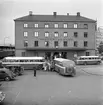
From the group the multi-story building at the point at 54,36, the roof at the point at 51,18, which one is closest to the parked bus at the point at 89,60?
the multi-story building at the point at 54,36

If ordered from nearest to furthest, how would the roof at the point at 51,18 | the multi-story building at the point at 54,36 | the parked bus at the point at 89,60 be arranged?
the parked bus at the point at 89,60, the multi-story building at the point at 54,36, the roof at the point at 51,18

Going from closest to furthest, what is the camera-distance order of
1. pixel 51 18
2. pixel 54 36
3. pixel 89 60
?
pixel 89 60, pixel 54 36, pixel 51 18

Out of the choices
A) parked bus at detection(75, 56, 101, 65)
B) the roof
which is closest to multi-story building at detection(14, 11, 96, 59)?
the roof

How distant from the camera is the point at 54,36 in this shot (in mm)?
40062

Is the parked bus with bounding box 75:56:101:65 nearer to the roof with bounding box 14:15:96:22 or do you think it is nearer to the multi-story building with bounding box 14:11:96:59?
the multi-story building with bounding box 14:11:96:59

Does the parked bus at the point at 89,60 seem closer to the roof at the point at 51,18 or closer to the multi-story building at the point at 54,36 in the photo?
the multi-story building at the point at 54,36

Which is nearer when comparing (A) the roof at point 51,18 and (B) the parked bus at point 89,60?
(B) the parked bus at point 89,60

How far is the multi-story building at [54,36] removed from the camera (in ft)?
129

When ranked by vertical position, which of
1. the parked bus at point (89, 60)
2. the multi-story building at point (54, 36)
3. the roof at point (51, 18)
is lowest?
the parked bus at point (89, 60)

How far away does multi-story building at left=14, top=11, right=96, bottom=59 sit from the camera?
39.2m

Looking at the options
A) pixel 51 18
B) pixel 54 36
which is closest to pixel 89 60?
pixel 54 36

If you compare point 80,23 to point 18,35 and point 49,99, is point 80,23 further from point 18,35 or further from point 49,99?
point 49,99

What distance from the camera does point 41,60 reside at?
1030 inches

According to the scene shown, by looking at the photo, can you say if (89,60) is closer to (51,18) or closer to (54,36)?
(54,36)
